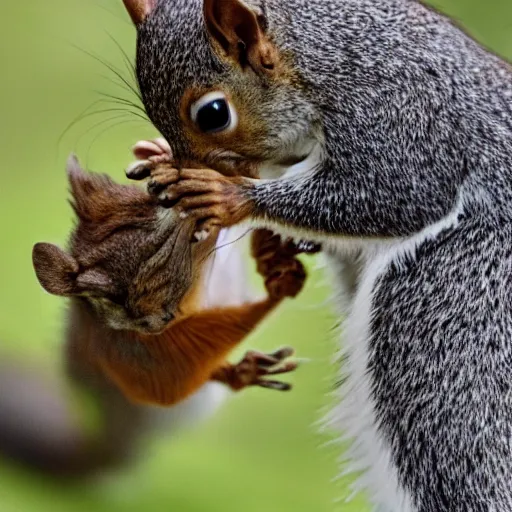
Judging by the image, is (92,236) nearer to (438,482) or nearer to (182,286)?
(182,286)

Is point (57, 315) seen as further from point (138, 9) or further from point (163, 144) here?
point (138, 9)

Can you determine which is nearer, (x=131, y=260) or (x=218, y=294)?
(x=131, y=260)

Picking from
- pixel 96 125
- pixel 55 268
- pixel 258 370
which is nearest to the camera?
pixel 55 268

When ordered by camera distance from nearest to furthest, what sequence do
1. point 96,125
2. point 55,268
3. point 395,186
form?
point 55,268 → point 395,186 → point 96,125

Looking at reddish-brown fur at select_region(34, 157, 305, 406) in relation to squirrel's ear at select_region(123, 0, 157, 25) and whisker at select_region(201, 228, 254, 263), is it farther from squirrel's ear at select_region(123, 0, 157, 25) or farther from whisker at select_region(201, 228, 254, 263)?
squirrel's ear at select_region(123, 0, 157, 25)

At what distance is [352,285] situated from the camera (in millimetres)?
1364

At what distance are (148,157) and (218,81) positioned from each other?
181 mm

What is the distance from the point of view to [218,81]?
1125 mm

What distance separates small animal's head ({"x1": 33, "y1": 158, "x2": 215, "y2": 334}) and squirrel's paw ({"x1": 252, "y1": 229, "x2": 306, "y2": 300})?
0.18m

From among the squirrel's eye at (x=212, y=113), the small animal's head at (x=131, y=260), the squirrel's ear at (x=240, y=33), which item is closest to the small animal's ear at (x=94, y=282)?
the small animal's head at (x=131, y=260)

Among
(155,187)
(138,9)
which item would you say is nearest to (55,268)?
(155,187)

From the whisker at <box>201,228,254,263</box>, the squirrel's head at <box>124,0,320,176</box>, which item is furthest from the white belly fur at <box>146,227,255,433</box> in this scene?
the squirrel's head at <box>124,0,320,176</box>

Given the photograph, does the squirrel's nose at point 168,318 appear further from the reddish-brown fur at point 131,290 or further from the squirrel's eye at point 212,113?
the squirrel's eye at point 212,113

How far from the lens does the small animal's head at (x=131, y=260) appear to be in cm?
109
